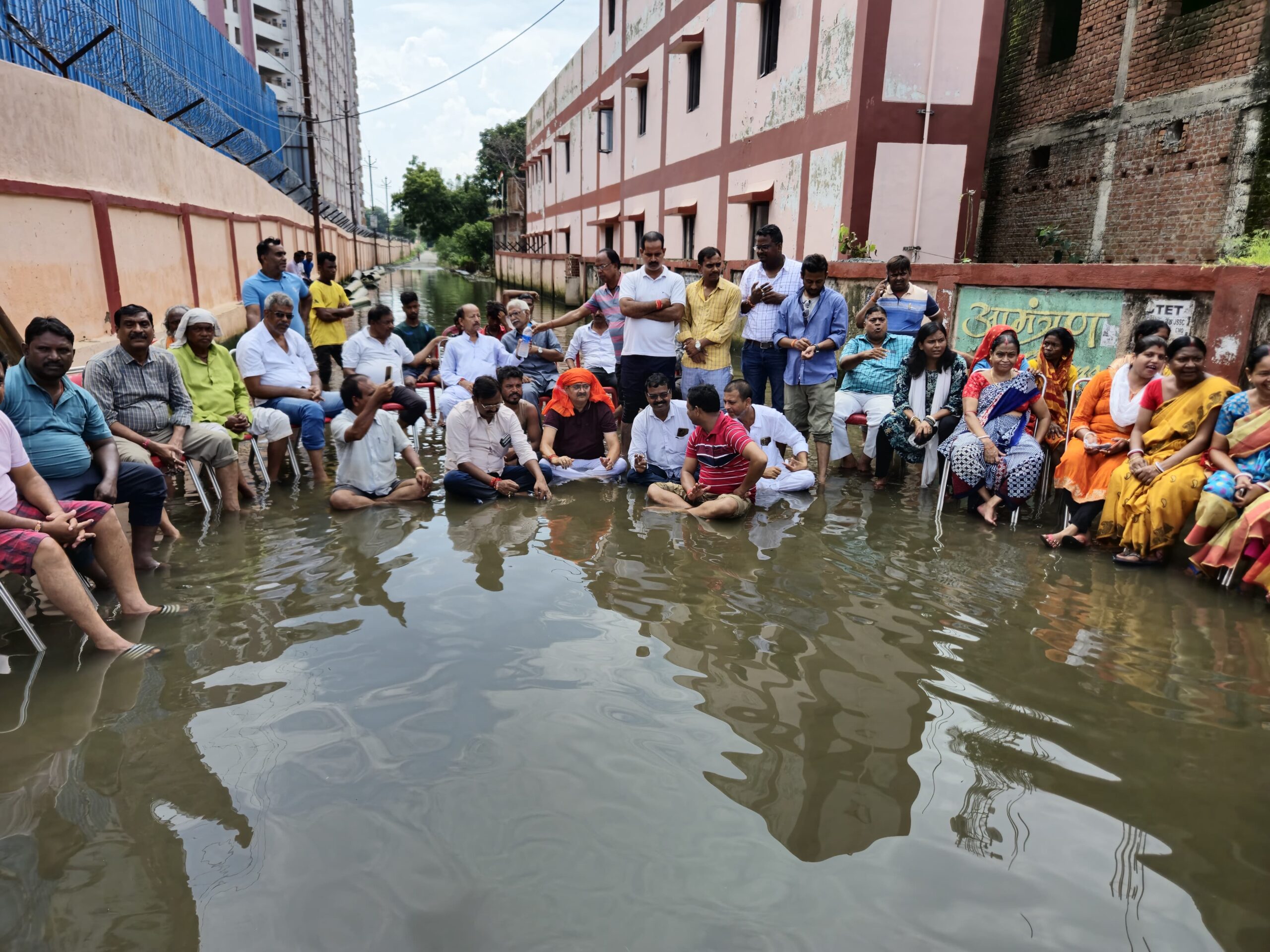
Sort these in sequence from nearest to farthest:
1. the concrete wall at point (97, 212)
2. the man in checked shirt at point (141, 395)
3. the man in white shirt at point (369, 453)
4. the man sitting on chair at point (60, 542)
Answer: the man sitting on chair at point (60, 542)
the man in checked shirt at point (141, 395)
the man in white shirt at point (369, 453)
the concrete wall at point (97, 212)

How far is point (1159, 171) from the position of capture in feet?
38.2

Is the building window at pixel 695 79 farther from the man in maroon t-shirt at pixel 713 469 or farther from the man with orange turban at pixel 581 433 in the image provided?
the man in maroon t-shirt at pixel 713 469

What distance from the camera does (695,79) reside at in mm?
18188

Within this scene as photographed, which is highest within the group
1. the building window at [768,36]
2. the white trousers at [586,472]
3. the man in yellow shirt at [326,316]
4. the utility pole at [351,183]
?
the utility pole at [351,183]

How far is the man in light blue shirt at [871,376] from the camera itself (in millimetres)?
6898

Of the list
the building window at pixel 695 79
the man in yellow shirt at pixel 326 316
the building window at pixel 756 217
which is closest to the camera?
the man in yellow shirt at pixel 326 316

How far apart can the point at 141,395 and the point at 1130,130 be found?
13.2 m

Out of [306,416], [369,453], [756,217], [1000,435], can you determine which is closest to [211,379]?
[306,416]

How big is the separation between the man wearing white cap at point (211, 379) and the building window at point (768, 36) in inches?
448

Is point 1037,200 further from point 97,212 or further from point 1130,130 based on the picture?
point 97,212

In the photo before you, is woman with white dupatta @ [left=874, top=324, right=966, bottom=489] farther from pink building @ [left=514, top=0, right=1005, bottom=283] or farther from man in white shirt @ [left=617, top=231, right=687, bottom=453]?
pink building @ [left=514, top=0, right=1005, bottom=283]

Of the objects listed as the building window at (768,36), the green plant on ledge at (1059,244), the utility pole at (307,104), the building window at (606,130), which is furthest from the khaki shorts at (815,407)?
the building window at (606,130)

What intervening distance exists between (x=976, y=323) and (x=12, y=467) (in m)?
7.46

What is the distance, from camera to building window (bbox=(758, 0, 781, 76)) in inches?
557
